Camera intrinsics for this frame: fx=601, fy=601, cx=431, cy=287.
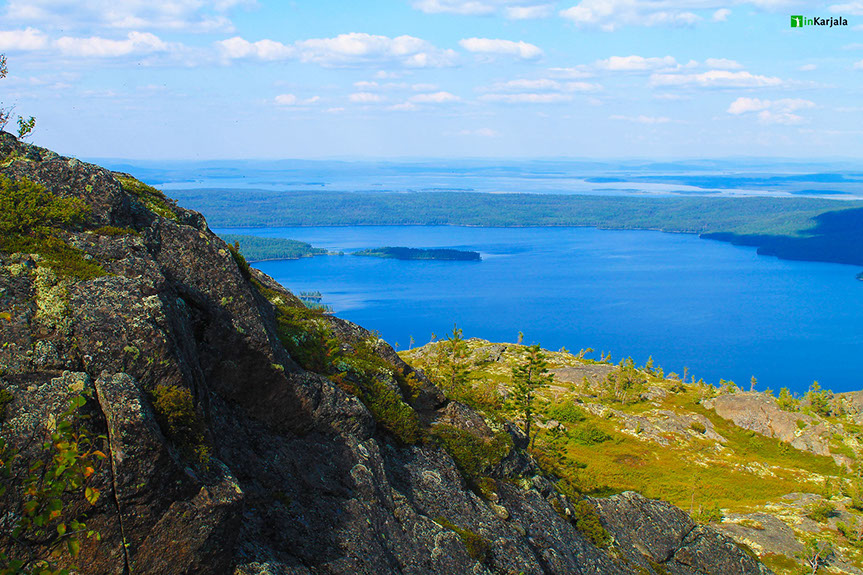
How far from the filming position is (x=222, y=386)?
1486 centimetres

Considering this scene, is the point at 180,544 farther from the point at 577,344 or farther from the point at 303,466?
the point at 577,344

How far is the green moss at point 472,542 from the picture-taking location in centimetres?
1546

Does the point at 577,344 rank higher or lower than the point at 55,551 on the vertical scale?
lower

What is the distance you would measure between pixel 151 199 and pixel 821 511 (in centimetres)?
5923

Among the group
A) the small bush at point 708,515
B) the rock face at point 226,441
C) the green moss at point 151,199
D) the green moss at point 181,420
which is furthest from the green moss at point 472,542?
the small bush at point 708,515

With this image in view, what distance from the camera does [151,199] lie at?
710 inches

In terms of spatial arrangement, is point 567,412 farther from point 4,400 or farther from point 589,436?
point 4,400

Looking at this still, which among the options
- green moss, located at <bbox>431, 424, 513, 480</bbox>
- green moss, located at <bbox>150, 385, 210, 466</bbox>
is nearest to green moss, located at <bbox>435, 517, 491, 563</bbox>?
green moss, located at <bbox>431, 424, 513, 480</bbox>

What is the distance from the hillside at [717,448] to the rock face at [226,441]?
10110 mm

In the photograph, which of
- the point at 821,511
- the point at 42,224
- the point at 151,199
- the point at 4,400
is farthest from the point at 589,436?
the point at 4,400

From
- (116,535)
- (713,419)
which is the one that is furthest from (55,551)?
(713,419)

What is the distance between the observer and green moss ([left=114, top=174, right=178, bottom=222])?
1748 cm

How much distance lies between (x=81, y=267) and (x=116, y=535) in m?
5.57

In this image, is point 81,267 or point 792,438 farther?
point 792,438
